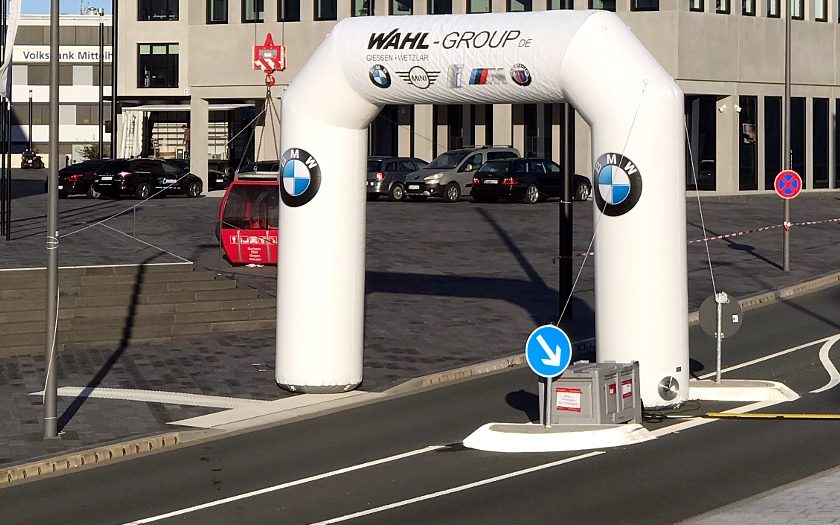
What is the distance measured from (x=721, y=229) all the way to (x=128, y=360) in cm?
2334

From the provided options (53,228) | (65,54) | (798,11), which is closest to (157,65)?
(65,54)

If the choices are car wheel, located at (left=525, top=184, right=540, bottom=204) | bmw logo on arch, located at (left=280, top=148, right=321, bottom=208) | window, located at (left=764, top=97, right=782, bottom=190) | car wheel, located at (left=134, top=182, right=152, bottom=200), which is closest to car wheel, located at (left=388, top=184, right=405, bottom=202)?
car wheel, located at (left=525, top=184, right=540, bottom=204)

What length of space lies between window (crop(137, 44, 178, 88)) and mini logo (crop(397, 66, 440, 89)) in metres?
66.8

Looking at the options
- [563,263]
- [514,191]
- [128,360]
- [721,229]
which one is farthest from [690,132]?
[128,360]

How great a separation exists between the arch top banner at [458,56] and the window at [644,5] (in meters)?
35.9

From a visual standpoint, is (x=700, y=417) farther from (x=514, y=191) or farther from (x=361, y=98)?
(x=514, y=191)

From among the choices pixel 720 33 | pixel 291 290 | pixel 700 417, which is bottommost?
pixel 700 417

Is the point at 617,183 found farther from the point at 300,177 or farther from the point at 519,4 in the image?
the point at 519,4

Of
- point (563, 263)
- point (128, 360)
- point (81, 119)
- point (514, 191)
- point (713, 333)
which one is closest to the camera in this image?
point (713, 333)

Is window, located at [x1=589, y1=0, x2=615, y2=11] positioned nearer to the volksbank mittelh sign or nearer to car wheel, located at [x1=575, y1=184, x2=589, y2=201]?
car wheel, located at [x1=575, y1=184, x2=589, y2=201]

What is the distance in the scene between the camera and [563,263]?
26172mm

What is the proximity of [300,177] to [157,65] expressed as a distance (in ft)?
220

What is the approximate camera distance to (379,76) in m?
19.7

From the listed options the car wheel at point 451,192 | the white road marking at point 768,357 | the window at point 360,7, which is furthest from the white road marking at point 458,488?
the window at point 360,7
